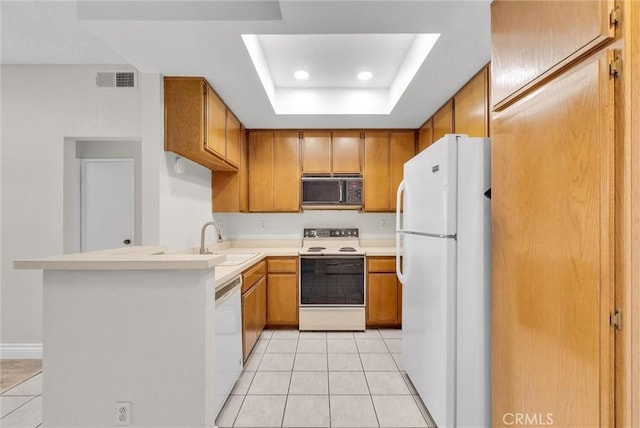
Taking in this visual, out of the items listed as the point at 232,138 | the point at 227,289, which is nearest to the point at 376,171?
the point at 232,138

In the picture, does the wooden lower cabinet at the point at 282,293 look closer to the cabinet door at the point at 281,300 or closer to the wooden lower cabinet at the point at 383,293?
the cabinet door at the point at 281,300

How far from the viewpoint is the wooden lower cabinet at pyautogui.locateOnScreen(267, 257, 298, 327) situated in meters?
3.38

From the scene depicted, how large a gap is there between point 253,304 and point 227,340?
0.85 metres

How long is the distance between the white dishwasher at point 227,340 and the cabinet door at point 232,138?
1362 mm

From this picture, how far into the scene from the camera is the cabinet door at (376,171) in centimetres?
366

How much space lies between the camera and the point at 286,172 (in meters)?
3.68

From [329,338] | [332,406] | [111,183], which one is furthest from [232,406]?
[111,183]

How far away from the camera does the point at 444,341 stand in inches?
63.3

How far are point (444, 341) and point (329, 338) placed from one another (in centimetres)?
177

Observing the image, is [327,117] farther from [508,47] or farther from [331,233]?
[508,47]

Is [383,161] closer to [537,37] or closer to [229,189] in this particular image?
[229,189]

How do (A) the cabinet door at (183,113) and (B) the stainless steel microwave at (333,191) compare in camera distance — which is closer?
(A) the cabinet door at (183,113)

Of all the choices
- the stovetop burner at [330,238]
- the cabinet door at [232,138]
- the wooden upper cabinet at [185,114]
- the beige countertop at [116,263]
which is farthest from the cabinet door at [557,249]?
the stovetop burner at [330,238]

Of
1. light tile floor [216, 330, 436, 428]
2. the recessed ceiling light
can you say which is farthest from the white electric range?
the recessed ceiling light
